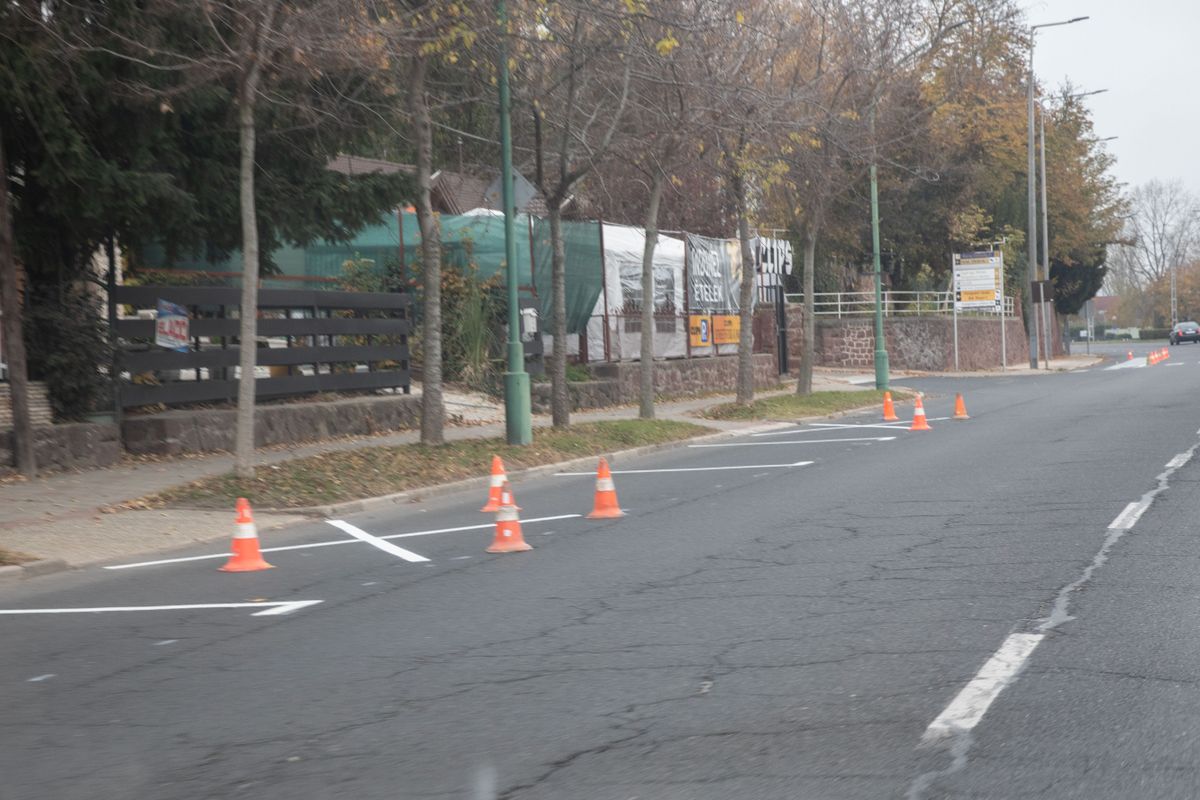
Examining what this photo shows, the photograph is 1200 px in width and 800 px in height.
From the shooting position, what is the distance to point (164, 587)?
10.0m

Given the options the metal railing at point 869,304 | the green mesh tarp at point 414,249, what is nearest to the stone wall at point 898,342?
the metal railing at point 869,304

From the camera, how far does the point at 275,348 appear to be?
20.3 meters

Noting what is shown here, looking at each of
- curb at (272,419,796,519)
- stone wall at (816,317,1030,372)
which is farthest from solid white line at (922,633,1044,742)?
stone wall at (816,317,1030,372)

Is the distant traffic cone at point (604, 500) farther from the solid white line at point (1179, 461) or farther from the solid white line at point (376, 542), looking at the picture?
the solid white line at point (1179, 461)

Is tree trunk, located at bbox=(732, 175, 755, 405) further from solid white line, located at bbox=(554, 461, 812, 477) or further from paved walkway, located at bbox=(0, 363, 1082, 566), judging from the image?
paved walkway, located at bbox=(0, 363, 1082, 566)

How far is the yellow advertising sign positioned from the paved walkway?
1802 cm

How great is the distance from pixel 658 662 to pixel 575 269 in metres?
22.8

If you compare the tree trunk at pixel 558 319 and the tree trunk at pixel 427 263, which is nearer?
the tree trunk at pixel 427 263

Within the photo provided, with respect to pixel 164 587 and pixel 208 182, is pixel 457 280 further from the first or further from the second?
pixel 164 587

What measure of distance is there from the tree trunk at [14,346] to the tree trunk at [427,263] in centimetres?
487

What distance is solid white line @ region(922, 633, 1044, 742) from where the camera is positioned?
17.8 ft

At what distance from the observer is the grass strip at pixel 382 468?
1416cm

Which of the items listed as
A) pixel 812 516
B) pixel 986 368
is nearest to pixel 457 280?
pixel 812 516

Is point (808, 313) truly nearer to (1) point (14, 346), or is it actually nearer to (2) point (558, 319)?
(2) point (558, 319)
